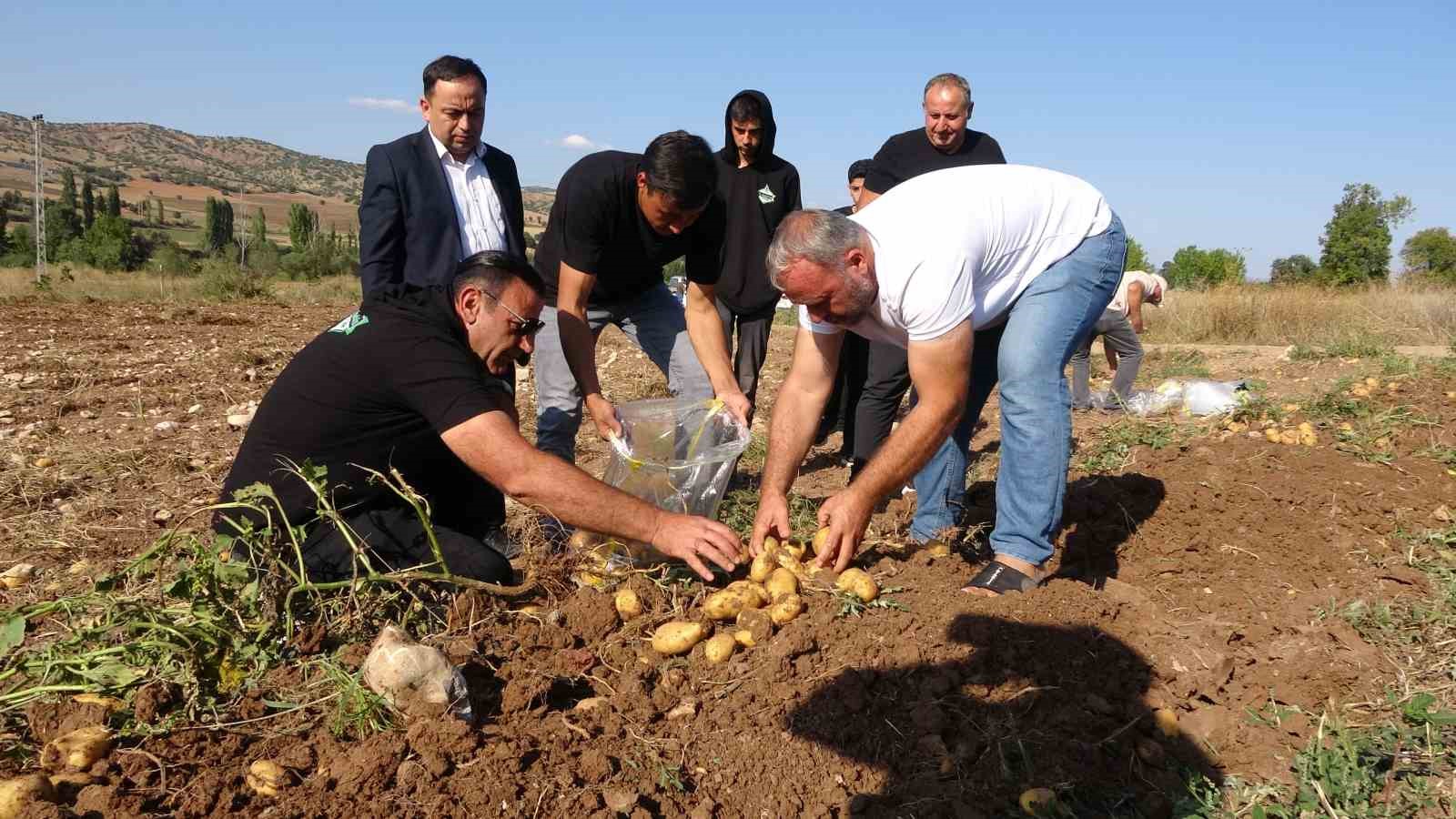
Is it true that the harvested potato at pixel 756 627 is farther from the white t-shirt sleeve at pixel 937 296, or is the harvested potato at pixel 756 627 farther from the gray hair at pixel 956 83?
the gray hair at pixel 956 83

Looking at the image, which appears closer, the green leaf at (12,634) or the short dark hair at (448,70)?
the green leaf at (12,634)

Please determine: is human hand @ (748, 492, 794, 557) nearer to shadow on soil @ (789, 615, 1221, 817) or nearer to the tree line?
shadow on soil @ (789, 615, 1221, 817)

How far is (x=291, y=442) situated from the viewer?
2.80 m

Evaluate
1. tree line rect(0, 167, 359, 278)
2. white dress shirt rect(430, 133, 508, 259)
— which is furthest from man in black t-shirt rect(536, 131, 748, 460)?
tree line rect(0, 167, 359, 278)

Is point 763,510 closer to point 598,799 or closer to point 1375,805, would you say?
point 598,799

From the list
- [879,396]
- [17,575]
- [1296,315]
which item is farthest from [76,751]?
[1296,315]

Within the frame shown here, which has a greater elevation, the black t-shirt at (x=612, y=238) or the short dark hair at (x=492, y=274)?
the black t-shirt at (x=612, y=238)

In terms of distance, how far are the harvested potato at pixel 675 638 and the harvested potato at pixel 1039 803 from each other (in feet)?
3.29

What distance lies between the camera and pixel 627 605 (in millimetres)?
2846

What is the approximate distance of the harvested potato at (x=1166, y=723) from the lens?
2455 mm

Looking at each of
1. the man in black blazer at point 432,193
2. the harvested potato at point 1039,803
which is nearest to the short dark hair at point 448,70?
the man in black blazer at point 432,193

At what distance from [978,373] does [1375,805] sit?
6.19ft

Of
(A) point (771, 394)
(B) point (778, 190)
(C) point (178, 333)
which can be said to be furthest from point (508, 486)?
(C) point (178, 333)

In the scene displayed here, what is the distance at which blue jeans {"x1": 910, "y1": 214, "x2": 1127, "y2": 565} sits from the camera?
298 centimetres
